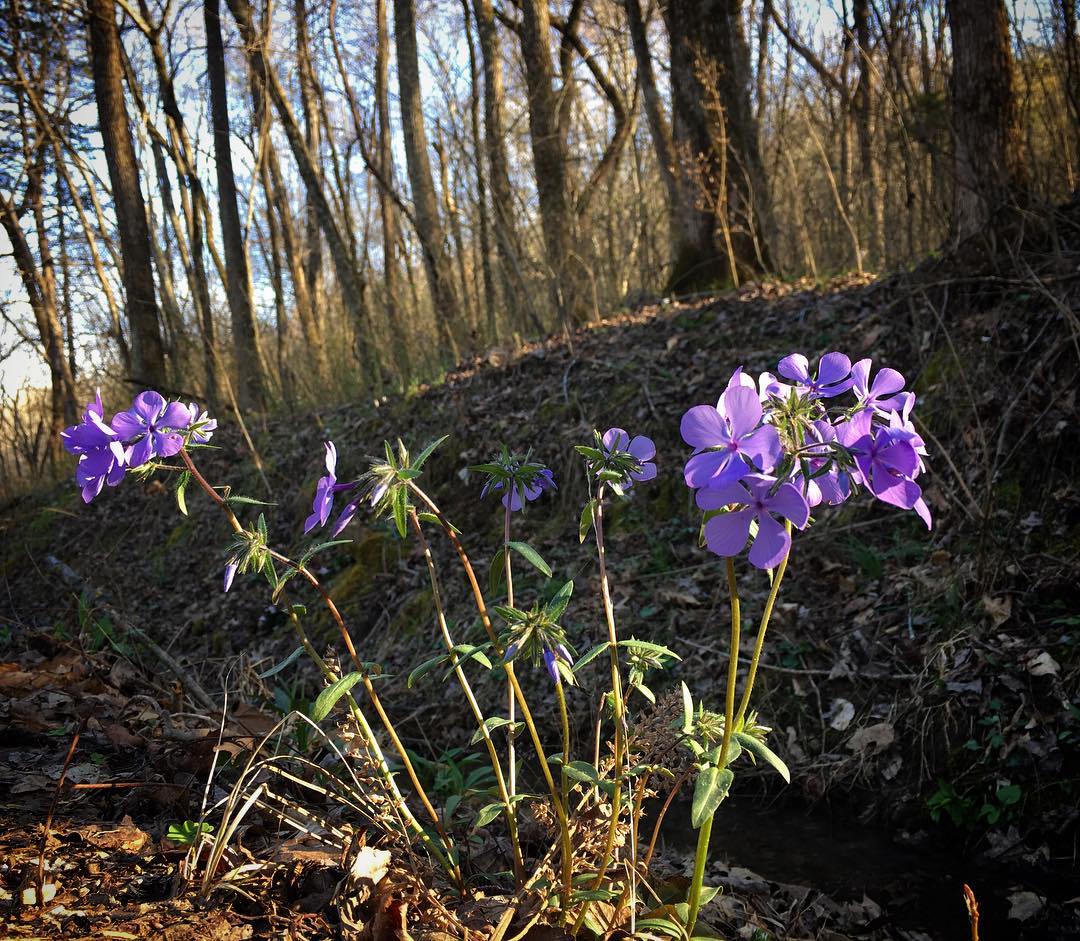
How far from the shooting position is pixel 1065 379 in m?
3.57

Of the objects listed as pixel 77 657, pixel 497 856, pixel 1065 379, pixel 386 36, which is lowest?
pixel 497 856

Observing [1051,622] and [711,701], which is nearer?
[1051,622]

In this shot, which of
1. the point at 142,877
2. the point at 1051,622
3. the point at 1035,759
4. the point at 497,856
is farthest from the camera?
the point at 1051,622

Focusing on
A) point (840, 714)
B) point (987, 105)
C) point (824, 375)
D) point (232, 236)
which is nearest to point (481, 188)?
point (232, 236)

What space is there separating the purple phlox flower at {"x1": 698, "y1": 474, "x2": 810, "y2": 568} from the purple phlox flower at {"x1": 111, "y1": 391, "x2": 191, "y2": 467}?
0.88m

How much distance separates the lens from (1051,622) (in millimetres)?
2871

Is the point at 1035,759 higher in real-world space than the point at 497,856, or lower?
lower

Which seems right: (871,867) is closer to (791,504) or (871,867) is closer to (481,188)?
(791,504)

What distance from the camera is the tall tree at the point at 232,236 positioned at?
937 centimetres

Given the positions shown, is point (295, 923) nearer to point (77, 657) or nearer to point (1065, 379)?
point (77, 657)

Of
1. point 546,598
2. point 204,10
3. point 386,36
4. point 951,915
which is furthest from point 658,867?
point 386,36

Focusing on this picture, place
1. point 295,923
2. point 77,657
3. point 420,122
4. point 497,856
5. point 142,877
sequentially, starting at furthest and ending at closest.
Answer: point 420,122 < point 77,657 < point 497,856 < point 142,877 < point 295,923

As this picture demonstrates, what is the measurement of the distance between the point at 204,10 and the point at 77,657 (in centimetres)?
917

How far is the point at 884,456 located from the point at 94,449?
1.24 m
